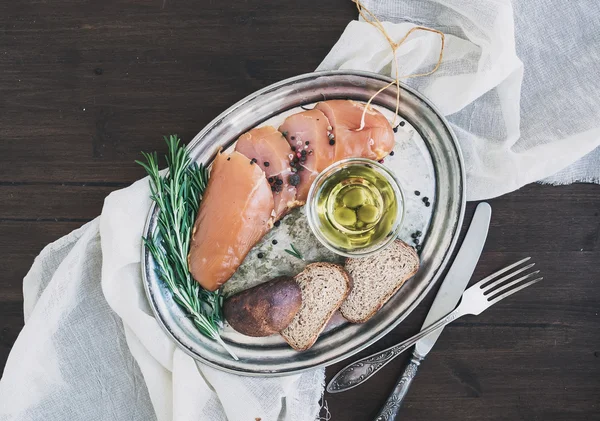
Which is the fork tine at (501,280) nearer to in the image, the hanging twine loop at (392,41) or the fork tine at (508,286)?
the fork tine at (508,286)

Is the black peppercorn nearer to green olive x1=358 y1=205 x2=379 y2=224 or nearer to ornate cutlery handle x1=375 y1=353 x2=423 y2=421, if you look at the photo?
green olive x1=358 y1=205 x2=379 y2=224

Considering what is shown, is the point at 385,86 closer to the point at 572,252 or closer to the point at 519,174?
the point at 519,174

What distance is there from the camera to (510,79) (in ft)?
4.24

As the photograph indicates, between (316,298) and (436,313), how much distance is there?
326mm

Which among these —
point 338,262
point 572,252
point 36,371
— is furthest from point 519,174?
point 36,371

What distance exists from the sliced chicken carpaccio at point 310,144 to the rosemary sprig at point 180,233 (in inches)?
9.8

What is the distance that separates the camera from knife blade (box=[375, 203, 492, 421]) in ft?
4.43

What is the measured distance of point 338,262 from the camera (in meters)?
1.36

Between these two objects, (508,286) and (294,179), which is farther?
(508,286)

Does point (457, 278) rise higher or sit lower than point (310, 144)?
lower

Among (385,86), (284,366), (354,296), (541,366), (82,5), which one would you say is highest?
(82,5)

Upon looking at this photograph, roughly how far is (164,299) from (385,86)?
2.55 ft

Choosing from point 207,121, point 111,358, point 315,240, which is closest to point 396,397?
point 315,240

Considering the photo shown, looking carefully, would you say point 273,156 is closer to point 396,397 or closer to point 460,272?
point 460,272
